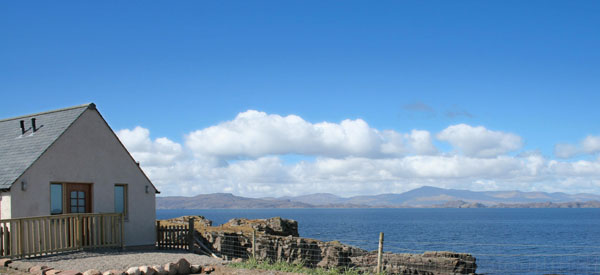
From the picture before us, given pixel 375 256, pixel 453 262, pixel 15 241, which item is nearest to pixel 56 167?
pixel 15 241

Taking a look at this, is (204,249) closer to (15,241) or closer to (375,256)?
(15,241)

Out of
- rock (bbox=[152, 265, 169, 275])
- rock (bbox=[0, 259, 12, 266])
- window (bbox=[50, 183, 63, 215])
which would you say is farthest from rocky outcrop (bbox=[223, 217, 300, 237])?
rock (bbox=[152, 265, 169, 275])

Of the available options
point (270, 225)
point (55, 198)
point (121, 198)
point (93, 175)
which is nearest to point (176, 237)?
point (121, 198)

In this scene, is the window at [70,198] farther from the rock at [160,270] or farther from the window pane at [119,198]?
the rock at [160,270]

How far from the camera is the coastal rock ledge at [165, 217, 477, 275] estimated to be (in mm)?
24422

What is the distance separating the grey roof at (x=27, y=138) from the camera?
18297mm

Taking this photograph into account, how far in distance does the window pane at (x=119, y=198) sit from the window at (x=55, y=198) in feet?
7.75

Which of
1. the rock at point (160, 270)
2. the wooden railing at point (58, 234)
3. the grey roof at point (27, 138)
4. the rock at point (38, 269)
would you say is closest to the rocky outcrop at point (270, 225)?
the wooden railing at point (58, 234)

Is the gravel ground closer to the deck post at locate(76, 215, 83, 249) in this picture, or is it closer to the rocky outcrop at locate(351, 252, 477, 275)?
the deck post at locate(76, 215, 83, 249)

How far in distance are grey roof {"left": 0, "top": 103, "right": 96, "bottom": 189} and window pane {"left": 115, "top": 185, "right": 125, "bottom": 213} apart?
3.17 meters

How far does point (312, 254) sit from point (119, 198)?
9.93 meters

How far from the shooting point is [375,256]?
1195 inches

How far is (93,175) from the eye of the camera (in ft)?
66.1

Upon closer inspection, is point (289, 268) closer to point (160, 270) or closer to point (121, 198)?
point (160, 270)
